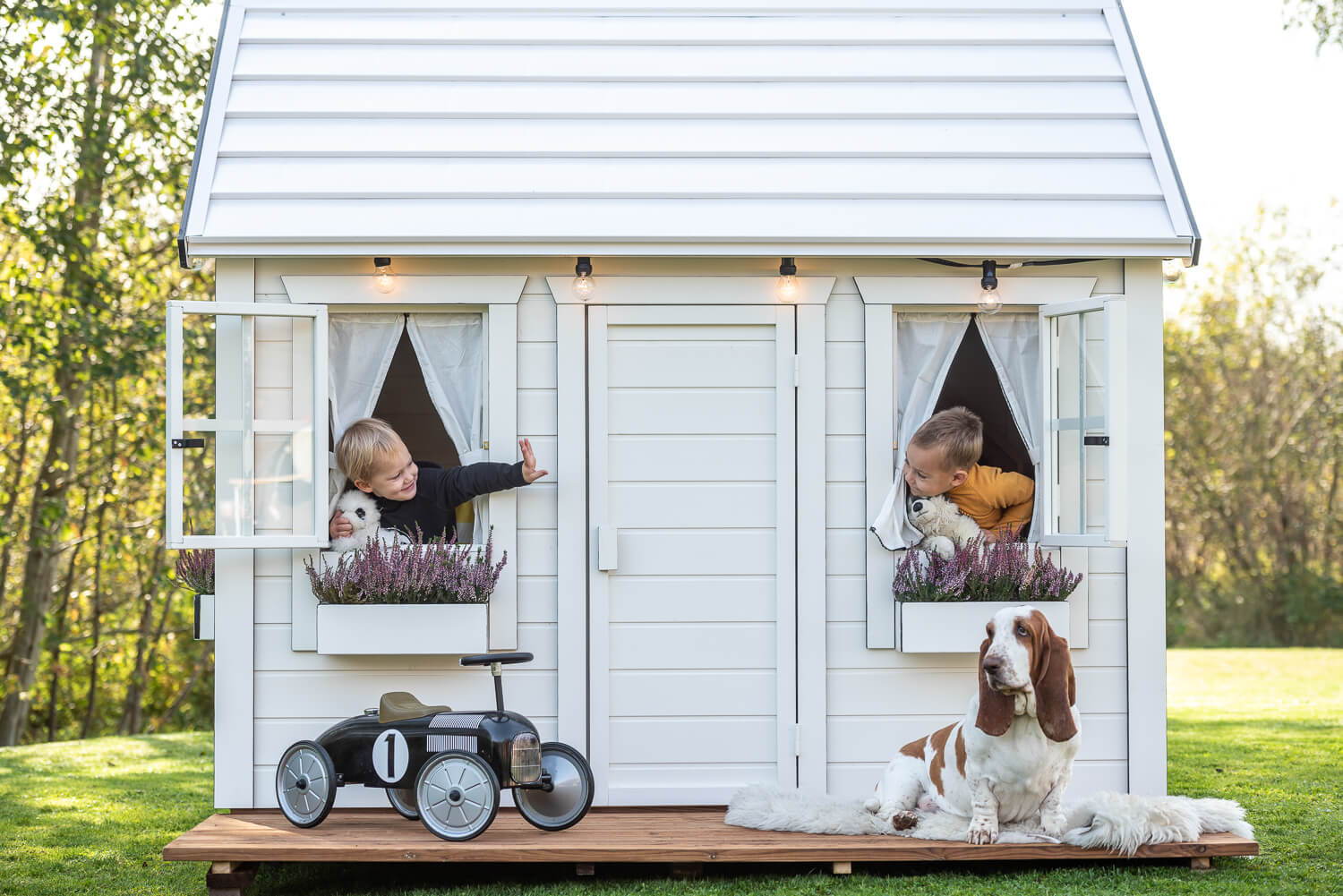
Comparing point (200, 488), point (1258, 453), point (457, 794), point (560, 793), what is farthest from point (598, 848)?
point (1258, 453)

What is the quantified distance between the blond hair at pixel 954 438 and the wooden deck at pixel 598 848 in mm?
1487

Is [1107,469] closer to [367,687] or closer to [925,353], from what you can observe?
[925,353]

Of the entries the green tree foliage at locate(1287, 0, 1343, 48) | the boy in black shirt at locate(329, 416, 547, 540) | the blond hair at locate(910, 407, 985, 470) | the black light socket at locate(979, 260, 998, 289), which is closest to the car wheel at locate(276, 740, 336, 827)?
the boy in black shirt at locate(329, 416, 547, 540)

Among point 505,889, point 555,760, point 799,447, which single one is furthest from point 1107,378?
point 505,889

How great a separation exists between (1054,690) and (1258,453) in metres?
13.4

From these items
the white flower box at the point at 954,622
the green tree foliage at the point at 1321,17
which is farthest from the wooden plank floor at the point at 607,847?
the green tree foliage at the point at 1321,17

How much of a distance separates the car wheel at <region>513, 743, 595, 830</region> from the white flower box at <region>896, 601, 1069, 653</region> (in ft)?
4.33

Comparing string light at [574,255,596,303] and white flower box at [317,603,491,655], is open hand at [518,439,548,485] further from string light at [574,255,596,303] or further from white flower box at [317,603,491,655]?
string light at [574,255,596,303]

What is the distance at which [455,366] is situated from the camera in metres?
5.39

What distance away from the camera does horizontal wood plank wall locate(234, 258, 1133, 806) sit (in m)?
5.21

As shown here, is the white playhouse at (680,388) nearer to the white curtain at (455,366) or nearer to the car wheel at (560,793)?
the white curtain at (455,366)

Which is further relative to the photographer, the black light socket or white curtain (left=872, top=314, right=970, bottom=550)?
white curtain (left=872, top=314, right=970, bottom=550)

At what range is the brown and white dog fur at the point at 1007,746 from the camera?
446 cm

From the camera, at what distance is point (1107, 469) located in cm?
493
